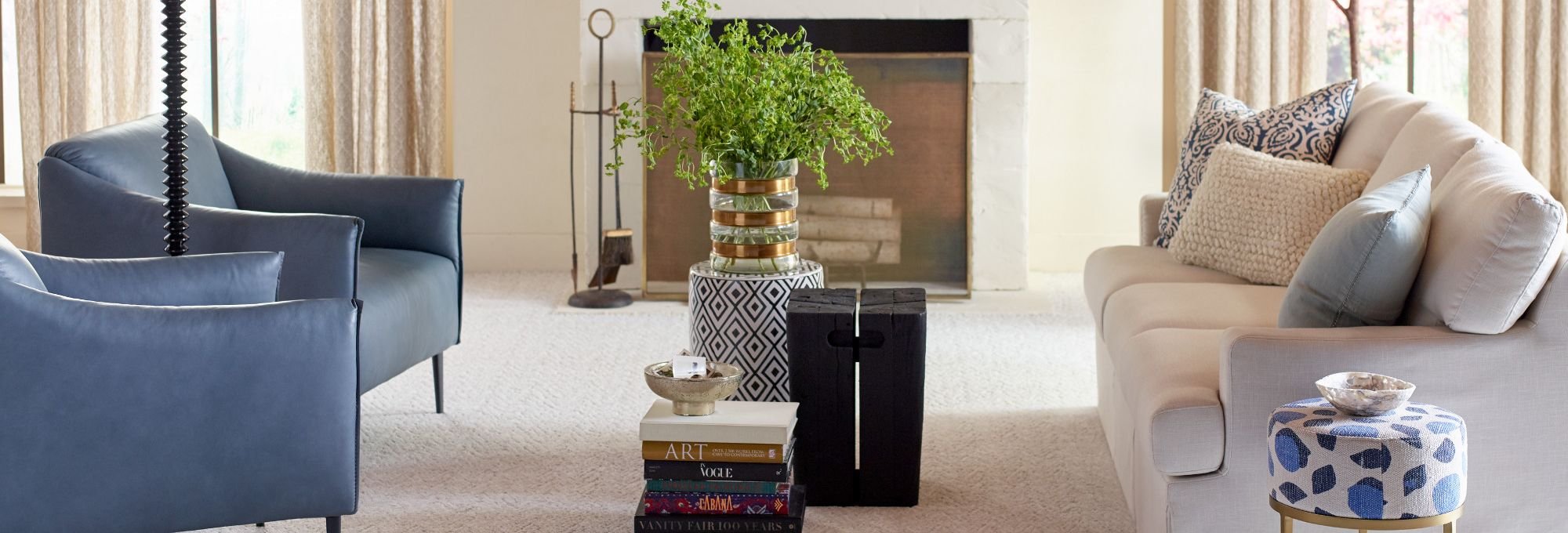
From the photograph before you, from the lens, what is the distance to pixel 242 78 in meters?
6.57

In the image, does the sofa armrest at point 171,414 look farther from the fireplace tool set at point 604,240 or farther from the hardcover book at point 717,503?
the fireplace tool set at point 604,240

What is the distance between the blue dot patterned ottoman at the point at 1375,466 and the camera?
1.94 m

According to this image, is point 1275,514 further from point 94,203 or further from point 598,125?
point 598,125

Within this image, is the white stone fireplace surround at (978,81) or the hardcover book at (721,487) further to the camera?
the white stone fireplace surround at (978,81)

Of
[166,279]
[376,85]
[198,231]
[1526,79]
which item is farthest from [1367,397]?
[376,85]

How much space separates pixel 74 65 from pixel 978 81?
386cm

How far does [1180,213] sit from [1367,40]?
2.87 meters

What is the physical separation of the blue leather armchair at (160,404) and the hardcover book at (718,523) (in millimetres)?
581

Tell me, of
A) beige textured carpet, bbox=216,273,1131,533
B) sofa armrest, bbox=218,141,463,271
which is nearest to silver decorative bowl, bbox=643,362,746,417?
beige textured carpet, bbox=216,273,1131,533

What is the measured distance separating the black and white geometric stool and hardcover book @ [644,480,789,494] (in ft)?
1.50

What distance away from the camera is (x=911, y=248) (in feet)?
18.1

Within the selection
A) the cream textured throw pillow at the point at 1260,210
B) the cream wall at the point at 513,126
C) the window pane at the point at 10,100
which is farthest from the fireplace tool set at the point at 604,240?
the window pane at the point at 10,100

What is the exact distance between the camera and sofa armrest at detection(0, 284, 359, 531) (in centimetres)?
213

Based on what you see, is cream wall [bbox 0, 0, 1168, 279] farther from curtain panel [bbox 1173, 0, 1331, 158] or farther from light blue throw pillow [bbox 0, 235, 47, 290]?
light blue throw pillow [bbox 0, 235, 47, 290]
